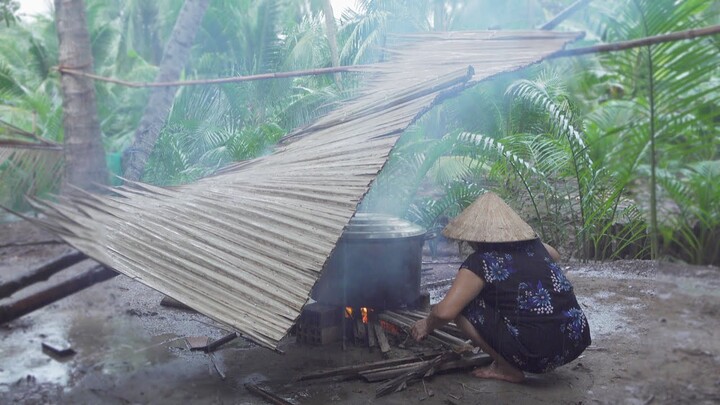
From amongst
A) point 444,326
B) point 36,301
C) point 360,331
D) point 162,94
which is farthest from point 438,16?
point 36,301

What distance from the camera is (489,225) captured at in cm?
389

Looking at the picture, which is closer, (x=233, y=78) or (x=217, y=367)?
(x=217, y=367)

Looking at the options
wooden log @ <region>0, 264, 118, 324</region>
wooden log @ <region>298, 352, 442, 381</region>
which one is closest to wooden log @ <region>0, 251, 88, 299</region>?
wooden log @ <region>0, 264, 118, 324</region>

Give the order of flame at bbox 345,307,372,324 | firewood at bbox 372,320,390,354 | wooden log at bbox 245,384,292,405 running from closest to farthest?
wooden log at bbox 245,384,292,405 → firewood at bbox 372,320,390,354 → flame at bbox 345,307,372,324

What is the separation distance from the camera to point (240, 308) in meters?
2.98

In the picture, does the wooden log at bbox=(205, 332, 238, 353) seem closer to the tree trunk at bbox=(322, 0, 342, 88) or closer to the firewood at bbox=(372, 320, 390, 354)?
the firewood at bbox=(372, 320, 390, 354)

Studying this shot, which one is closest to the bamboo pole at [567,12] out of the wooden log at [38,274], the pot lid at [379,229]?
the pot lid at [379,229]

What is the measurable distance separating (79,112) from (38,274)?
1.77m

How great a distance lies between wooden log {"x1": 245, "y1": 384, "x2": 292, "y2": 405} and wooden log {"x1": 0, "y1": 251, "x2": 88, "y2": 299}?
4.24ft

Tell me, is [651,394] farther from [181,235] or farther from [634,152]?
[181,235]

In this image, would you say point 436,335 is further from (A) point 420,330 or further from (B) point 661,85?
(B) point 661,85

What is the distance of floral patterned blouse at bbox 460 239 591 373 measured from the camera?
149 inches

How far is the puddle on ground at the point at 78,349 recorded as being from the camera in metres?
4.46

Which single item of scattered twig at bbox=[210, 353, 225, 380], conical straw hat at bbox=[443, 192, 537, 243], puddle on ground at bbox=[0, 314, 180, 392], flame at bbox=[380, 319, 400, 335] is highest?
conical straw hat at bbox=[443, 192, 537, 243]
